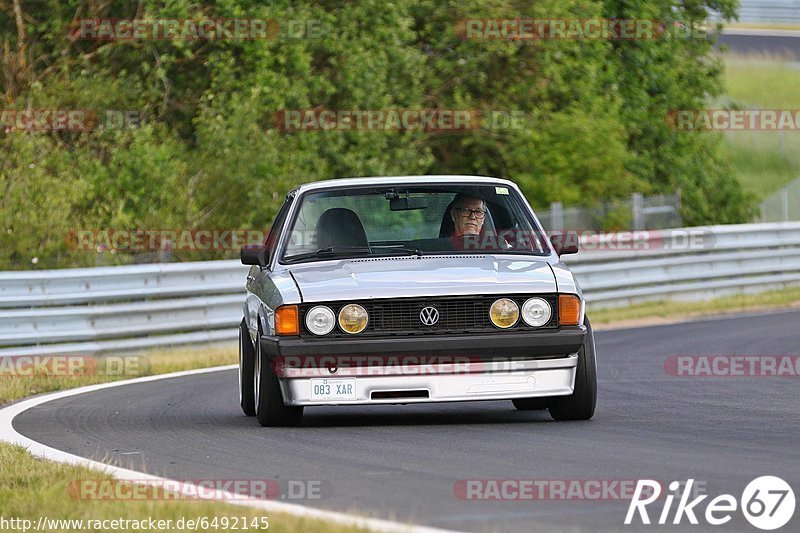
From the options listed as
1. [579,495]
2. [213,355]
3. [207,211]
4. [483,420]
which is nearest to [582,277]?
[207,211]

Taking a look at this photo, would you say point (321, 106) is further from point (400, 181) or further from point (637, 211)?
point (400, 181)

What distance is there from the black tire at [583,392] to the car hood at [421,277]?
1.50 ft

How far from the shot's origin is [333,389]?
9.51 meters

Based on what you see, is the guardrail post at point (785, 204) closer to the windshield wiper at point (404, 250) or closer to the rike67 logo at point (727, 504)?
the windshield wiper at point (404, 250)

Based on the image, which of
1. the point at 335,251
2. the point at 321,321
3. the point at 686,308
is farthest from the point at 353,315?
the point at 686,308

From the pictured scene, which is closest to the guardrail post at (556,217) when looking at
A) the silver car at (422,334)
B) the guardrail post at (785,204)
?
the guardrail post at (785,204)

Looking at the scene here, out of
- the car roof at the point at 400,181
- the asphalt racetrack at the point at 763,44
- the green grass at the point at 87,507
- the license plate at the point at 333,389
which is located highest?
the car roof at the point at 400,181

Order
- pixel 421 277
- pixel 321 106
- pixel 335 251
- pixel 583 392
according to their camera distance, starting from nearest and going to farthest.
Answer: pixel 421 277
pixel 583 392
pixel 335 251
pixel 321 106

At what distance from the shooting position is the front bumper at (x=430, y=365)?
941cm

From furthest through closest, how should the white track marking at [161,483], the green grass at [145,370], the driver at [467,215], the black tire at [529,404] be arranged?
the green grass at [145,370], the driver at [467,215], the black tire at [529,404], the white track marking at [161,483]

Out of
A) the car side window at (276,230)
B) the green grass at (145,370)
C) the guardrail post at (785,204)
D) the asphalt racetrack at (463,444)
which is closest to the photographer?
the asphalt racetrack at (463,444)

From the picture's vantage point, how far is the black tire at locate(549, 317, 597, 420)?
9.77 metres

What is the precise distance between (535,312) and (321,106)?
59.4ft

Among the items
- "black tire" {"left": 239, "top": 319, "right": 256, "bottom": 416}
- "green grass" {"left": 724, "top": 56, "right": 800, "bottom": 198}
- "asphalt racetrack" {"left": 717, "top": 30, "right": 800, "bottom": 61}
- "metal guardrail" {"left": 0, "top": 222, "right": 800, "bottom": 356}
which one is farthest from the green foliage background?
"asphalt racetrack" {"left": 717, "top": 30, "right": 800, "bottom": 61}
